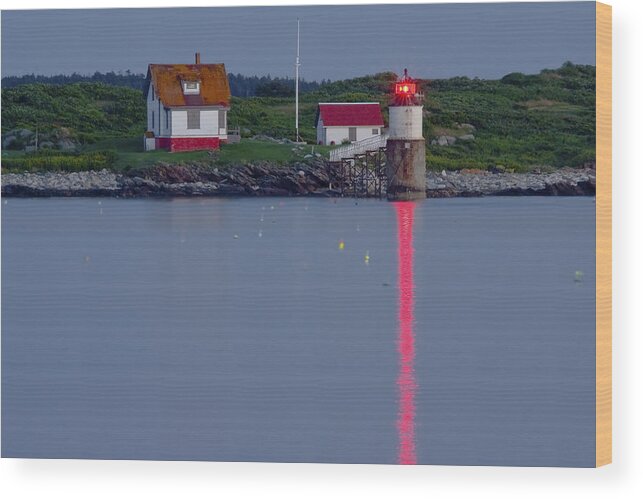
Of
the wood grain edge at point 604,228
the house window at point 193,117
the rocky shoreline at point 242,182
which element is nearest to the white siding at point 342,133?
the rocky shoreline at point 242,182

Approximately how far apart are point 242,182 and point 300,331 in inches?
109

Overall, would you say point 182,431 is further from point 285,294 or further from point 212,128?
point 212,128

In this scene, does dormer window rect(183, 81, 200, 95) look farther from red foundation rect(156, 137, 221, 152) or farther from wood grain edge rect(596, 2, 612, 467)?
wood grain edge rect(596, 2, 612, 467)

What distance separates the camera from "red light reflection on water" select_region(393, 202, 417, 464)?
46.9ft

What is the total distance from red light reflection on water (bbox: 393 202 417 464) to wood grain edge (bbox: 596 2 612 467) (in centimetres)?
155

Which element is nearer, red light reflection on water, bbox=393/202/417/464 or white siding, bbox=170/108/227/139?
red light reflection on water, bbox=393/202/417/464

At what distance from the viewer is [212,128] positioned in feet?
59.0

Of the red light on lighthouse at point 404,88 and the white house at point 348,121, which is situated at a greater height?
the red light on lighthouse at point 404,88

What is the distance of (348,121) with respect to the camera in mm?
17281

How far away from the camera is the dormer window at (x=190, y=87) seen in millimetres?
17359

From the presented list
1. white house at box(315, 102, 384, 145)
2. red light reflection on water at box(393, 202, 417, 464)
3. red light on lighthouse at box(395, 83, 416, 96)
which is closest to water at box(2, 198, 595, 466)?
red light reflection on water at box(393, 202, 417, 464)

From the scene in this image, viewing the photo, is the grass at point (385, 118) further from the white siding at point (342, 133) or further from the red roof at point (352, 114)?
the white siding at point (342, 133)

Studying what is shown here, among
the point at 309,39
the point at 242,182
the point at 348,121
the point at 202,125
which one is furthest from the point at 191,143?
the point at 309,39

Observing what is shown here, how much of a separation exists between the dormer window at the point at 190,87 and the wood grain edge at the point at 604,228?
14.3ft
